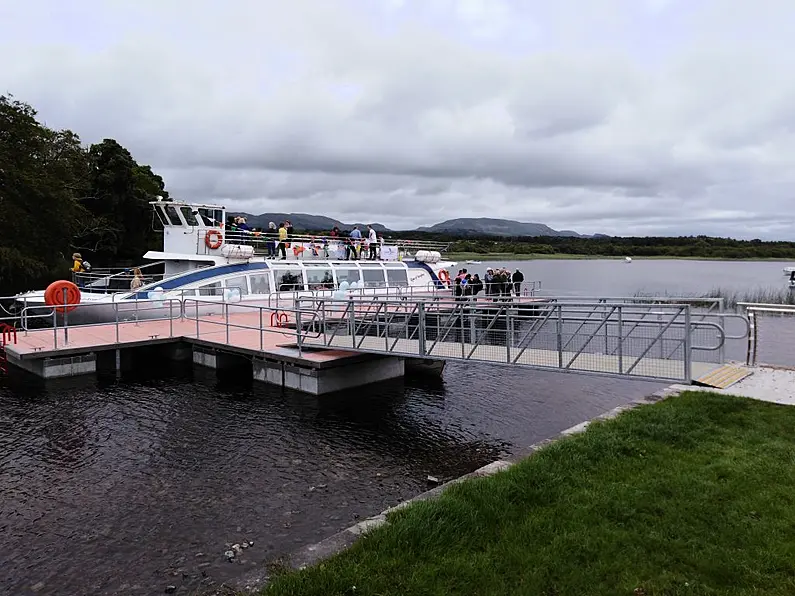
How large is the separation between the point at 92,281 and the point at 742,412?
2310 centimetres

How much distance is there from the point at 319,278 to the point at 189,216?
568 centimetres

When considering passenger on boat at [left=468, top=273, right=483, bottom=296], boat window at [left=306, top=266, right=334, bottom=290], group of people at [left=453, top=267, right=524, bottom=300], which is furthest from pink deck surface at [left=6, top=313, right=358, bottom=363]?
passenger on boat at [left=468, top=273, right=483, bottom=296]

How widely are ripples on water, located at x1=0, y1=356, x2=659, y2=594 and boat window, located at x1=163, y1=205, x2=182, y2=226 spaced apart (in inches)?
357

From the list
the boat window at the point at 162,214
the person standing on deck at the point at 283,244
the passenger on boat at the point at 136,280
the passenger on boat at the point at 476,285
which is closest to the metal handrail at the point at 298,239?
the person standing on deck at the point at 283,244

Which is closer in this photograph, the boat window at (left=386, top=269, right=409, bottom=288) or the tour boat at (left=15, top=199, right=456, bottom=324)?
→ the tour boat at (left=15, top=199, right=456, bottom=324)

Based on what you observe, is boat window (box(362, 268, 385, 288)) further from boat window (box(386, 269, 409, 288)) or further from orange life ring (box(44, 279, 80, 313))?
orange life ring (box(44, 279, 80, 313))

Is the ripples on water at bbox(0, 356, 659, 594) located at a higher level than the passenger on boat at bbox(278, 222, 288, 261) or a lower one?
lower

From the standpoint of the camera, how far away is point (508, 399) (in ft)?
44.6

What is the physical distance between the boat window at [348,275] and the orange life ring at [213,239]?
5.14 meters

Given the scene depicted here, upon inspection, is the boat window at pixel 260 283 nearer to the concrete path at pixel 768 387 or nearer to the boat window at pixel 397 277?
the boat window at pixel 397 277

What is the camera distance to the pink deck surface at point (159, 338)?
14484 millimetres

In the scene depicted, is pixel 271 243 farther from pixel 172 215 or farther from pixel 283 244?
pixel 172 215

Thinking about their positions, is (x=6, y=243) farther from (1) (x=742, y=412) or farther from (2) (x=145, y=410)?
(1) (x=742, y=412)

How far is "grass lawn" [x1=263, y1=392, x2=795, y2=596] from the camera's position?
4523 millimetres
